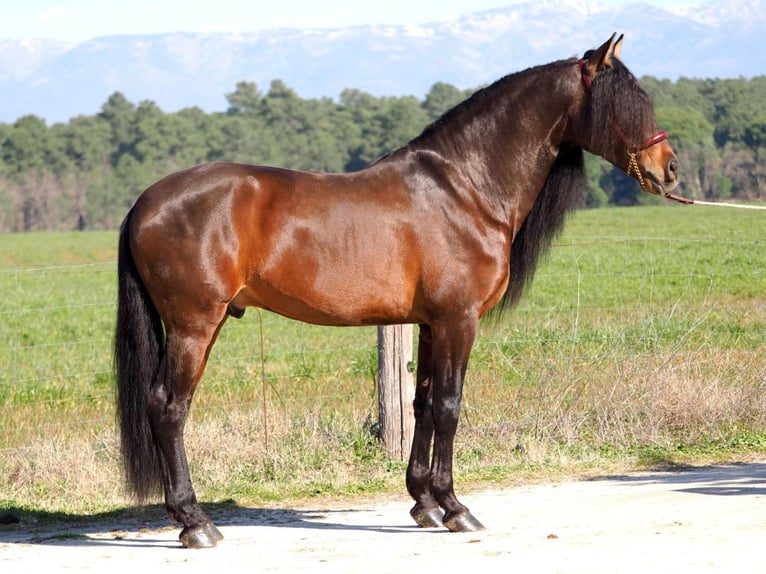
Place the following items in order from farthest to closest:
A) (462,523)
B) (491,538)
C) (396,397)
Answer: (396,397) < (462,523) < (491,538)

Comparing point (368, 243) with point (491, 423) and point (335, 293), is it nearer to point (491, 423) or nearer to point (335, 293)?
Result: point (335, 293)

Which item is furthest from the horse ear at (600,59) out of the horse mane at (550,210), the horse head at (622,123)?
the horse mane at (550,210)

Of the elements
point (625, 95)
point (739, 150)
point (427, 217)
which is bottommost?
point (427, 217)

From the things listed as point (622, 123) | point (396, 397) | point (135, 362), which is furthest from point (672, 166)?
point (135, 362)

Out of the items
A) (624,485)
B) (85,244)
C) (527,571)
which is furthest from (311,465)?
(85,244)

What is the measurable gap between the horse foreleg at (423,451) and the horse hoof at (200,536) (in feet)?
3.60

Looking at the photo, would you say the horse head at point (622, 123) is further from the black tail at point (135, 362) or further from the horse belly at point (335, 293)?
the black tail at point (135, 362)

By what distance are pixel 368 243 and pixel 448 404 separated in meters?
0.95

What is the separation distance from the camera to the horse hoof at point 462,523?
17.6ft

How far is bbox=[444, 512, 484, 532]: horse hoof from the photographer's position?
5.37m

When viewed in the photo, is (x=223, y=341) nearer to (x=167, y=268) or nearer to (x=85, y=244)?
(x=167, y=268)

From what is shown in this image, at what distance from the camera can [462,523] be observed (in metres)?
5.39

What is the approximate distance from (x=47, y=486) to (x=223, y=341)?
8524 mm

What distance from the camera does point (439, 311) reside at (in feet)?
17.3
